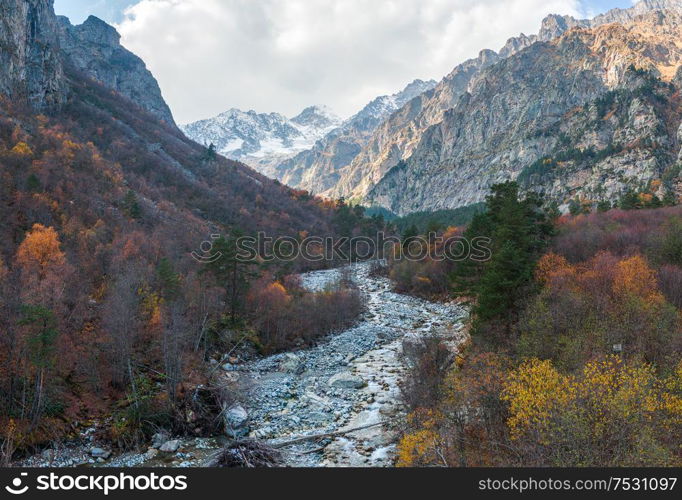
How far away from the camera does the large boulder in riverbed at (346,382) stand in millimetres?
30516

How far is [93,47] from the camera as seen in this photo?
635 ft

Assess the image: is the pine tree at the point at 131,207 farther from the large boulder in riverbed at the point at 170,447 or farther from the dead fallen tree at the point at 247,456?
the dead fallen tree at the point at 247,456

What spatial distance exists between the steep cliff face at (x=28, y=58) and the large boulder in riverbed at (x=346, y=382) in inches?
3629

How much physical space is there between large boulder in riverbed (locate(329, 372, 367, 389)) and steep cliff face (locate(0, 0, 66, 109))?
3629 inches

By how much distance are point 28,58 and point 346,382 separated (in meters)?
113

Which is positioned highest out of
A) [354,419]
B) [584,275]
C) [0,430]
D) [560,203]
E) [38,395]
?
Result: [560,203]

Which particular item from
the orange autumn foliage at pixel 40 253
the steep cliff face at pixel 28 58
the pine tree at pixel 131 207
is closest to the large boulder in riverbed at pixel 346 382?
the orange autumn foliage at pixel 40 253

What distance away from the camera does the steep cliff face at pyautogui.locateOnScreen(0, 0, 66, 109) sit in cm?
8081

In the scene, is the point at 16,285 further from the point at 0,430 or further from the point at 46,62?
the point at 46,62

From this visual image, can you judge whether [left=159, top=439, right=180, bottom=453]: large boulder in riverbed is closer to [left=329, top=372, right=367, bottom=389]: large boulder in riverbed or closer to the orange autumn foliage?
[left=329, top=372, right=367, bottom=389]: large boulder in riverbed
